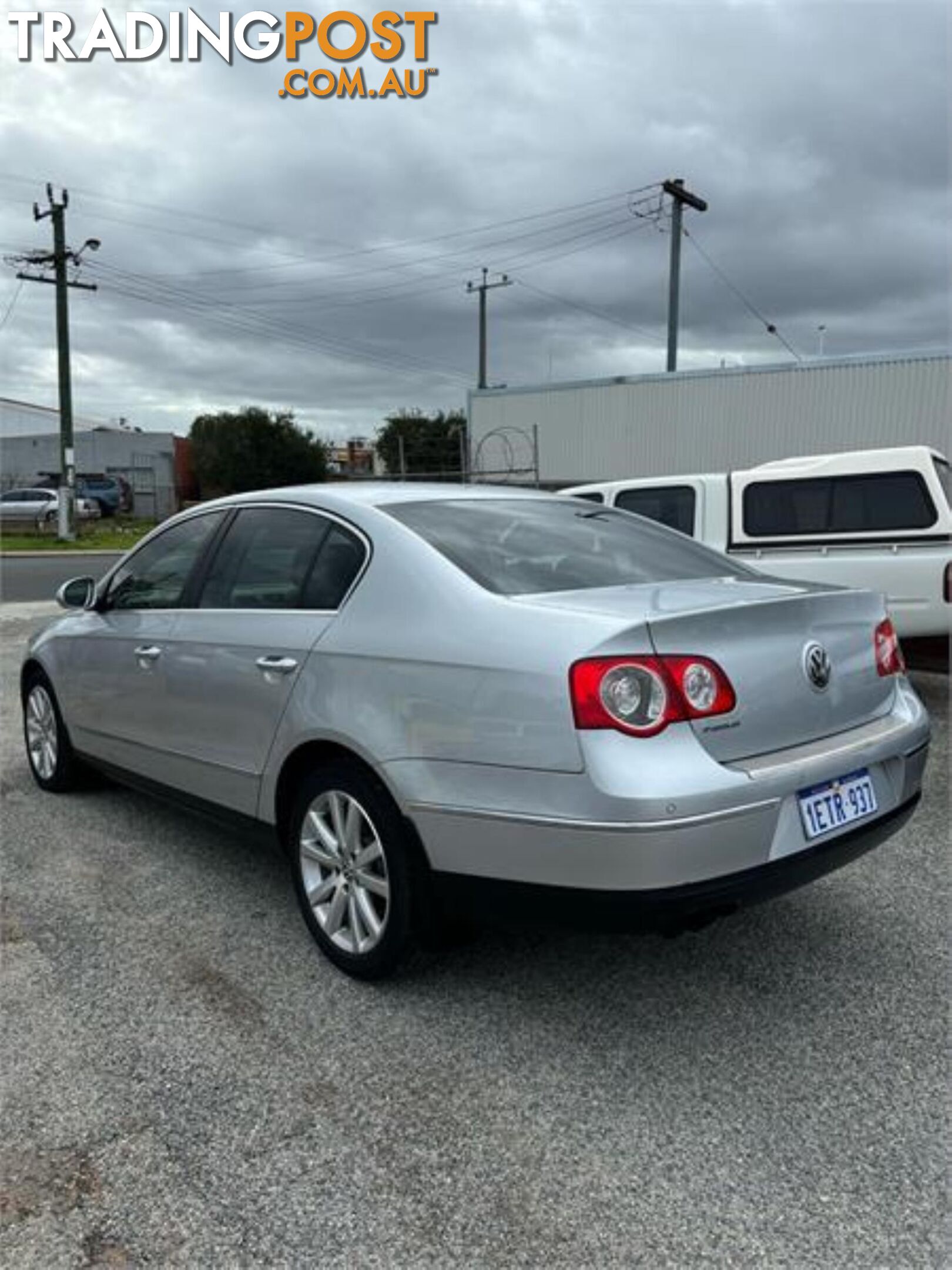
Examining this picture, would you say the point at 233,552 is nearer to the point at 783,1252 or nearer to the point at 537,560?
the point at 537,560

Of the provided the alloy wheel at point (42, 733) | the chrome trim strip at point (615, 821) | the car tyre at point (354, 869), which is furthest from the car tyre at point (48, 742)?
the chrome trim strip at point (615, 821)

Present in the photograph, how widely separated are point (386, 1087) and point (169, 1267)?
2.35 ft

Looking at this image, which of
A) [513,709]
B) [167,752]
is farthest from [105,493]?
[513,709]

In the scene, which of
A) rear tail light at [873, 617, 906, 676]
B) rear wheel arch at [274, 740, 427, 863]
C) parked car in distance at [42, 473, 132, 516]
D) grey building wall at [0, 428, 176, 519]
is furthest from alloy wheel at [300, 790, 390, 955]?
grey building wall at [0, 428, 176, 519]

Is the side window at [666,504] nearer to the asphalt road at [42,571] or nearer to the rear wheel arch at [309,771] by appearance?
the rear wheel arch at [309,771]

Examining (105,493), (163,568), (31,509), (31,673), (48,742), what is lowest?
(48,742)

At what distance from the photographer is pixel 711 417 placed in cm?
2638

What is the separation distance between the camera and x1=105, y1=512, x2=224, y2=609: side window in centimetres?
413

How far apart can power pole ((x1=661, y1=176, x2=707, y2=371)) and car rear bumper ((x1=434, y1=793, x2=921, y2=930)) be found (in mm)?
24839

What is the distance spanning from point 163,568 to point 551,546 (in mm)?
1856

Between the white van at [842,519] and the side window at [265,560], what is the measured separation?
400cm

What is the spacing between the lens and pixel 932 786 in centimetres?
529

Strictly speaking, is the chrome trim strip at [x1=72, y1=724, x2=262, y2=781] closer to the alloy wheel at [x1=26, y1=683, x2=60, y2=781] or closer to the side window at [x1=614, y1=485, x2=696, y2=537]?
the alloy wheel at [x1=26, y1=683, x2=60, y2=781]

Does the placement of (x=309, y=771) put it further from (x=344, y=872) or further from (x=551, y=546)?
(x=551, y=546)
